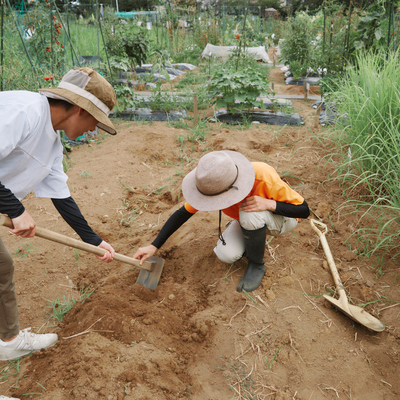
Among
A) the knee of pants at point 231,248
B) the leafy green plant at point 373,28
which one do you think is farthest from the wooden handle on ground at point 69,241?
the leafy green plant at point 373,28

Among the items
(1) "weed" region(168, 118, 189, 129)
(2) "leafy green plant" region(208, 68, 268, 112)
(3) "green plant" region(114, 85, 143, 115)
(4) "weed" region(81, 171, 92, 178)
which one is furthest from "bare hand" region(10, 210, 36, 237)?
(2) "leafy green plant" region(208, 68, 268, 112)

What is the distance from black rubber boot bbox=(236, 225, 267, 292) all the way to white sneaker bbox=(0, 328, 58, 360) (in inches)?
42.4

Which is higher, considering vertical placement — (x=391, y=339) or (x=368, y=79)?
(x=368, y=79)

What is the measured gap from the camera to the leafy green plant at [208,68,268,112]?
15.7 feet

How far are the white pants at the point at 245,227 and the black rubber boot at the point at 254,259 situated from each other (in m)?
0.05

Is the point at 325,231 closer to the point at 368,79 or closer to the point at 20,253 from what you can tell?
the point at 368,79

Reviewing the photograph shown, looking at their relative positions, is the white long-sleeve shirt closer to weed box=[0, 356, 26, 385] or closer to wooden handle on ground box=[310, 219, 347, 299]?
weed box=[0, 356, 26, 385]

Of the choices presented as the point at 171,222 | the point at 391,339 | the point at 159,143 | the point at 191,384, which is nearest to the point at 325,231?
the point at 391,339

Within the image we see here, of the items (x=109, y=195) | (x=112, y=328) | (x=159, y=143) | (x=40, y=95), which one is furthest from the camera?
(x=159, y=143)

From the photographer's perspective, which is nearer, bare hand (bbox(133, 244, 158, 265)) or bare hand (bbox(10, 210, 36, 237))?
bare hand (bbox(10, 210, 36, 237))

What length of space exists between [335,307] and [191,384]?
89 cm

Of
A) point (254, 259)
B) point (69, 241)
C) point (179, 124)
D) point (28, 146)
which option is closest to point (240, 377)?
point (254, 259)

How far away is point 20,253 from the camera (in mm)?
2461

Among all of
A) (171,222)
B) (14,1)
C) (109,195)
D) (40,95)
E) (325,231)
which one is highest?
(14,1)
